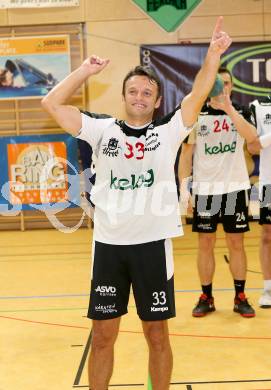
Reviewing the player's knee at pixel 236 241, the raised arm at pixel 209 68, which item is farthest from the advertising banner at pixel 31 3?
the raised arm at pixel 209 68

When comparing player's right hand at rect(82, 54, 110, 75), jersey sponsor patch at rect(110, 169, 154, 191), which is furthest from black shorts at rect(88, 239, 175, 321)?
player's right hand at rect(82, 54, 110, 75)

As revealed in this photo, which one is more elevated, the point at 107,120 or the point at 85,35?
the point at 85,35

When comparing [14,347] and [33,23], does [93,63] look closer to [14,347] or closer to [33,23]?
[14,347]

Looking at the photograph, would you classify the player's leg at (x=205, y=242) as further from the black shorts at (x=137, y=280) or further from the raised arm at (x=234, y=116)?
the black shorts at (x=137, y=280)

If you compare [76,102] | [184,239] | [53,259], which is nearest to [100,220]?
[53,259]

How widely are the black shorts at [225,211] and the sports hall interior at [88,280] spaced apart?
2.47 feet

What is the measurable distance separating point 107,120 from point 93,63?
29 centimetres

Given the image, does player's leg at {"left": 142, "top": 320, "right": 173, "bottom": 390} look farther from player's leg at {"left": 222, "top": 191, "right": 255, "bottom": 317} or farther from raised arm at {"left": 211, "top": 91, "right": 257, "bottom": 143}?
player's leg at {"left": 222, "top": 191, "right": 255, "bottom": 317}

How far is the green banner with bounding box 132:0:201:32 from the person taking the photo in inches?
359

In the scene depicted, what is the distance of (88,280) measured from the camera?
19.2 feet

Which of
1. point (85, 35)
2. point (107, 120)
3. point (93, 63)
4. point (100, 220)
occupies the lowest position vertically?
point (100, 220)

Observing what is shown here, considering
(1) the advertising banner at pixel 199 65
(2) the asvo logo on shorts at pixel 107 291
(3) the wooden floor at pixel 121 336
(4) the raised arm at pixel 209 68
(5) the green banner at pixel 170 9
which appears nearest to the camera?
(4) the raised arm at pixel 209 68

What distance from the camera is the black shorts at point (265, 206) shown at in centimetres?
457

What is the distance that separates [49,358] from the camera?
3.68 m
